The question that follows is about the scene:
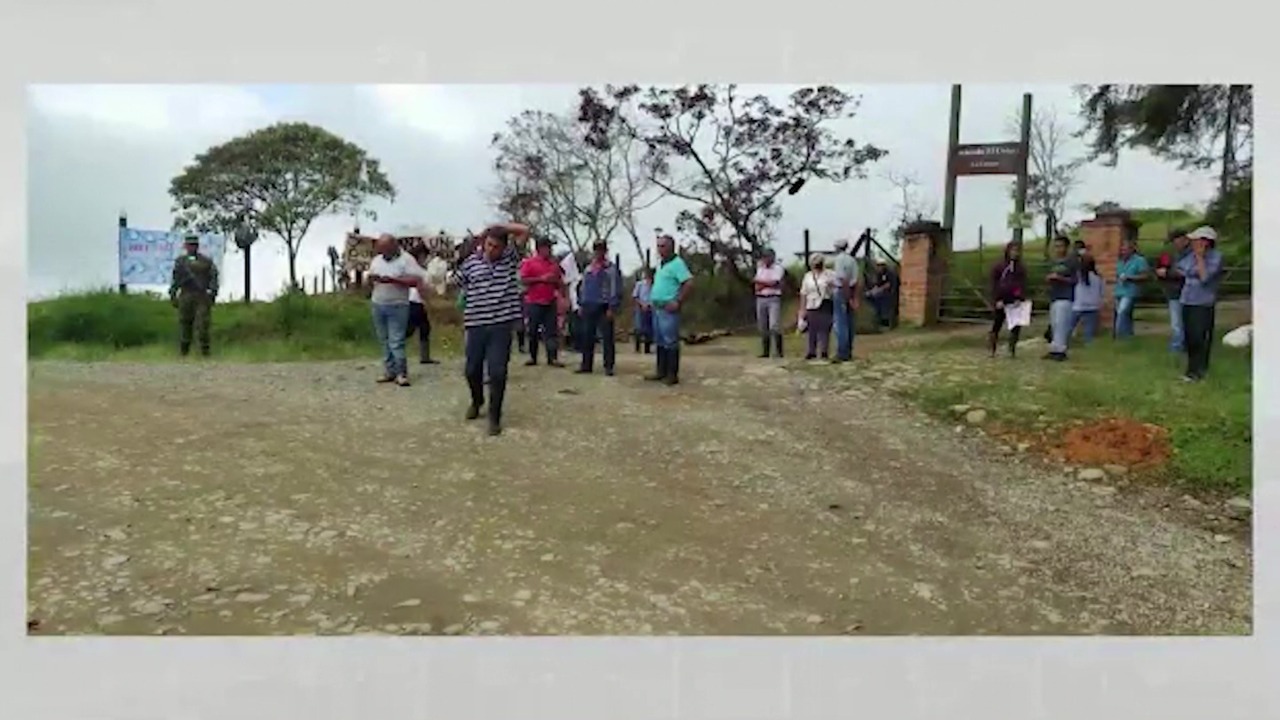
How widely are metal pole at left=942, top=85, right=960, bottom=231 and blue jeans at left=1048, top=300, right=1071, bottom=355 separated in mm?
629

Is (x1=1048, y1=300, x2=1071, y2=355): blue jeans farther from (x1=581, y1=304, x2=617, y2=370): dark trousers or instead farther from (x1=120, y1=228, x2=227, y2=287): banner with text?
(x1=120, y1=228, x2=227, y2=287): banner with text

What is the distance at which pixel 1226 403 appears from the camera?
4371 mm

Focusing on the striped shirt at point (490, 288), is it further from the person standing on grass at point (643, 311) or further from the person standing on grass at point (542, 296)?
the person standing on grass at point (643, 311)

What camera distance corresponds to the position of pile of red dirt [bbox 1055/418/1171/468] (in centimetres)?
444

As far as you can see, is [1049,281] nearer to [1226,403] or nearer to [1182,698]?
[1226,403]

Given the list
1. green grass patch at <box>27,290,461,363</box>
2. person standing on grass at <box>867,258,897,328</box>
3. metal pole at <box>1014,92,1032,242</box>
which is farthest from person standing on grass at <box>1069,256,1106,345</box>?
green grass patch at <box>27,290,461,363</box>

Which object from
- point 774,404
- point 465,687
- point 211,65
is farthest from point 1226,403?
point 211,65

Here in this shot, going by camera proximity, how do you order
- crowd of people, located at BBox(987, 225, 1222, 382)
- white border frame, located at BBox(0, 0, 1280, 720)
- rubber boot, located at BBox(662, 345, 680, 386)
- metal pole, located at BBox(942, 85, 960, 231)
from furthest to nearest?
rubber boot, located at BBox(662, 345, 680, 386)
crowd of people, located at BBox(987, 225, 1222, 382)
metal pole, located at BBox(942, 85, 960, 231)
white border frame, located at BBox(0, 0, 1280, 720)

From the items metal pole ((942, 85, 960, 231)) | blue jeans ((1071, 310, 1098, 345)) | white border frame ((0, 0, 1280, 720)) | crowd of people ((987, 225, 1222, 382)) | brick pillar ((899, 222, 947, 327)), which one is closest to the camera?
white border frame ((0, 0, 1280, 720))

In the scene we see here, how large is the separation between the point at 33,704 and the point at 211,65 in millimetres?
2581

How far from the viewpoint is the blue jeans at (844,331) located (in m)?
4.83

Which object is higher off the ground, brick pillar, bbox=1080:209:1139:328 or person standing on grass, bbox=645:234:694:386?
brick pillar, bbox=1080:209:1139:328

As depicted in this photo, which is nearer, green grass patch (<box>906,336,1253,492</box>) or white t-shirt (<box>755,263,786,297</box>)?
green grass patch (<box>906,336,1253,492</box>)

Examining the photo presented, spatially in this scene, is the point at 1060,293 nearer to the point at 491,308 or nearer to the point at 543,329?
the point at 543,329
